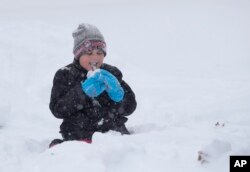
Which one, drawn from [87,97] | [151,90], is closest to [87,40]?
[87,97]

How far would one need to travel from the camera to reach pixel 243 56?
30.0 feet

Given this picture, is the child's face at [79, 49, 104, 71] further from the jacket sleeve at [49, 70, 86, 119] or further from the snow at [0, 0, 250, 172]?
the snow at [0, 0, 250, 172]

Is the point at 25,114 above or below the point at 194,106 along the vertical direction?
below

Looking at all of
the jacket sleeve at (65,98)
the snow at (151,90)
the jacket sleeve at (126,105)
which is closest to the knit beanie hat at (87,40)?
the jacket sleeve at (65,98)

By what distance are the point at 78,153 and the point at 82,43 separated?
1.64 m

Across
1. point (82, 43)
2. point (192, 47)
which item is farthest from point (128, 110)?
point (192, 47)

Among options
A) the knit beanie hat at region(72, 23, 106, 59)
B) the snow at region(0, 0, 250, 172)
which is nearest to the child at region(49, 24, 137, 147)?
the knit beanie hat at region(72, 23, 106, 59)

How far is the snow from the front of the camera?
283 cm

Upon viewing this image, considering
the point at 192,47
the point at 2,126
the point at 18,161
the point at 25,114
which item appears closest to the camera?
the point at 18,161

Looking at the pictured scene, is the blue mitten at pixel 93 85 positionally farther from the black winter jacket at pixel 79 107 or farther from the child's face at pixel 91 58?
the child's face at pixel 91 58

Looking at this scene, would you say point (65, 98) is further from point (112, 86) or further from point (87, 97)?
point (112, 86)

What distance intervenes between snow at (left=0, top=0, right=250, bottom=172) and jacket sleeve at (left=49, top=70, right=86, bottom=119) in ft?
1.53

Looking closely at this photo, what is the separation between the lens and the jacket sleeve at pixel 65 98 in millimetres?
3867

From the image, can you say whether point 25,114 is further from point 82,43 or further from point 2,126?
point 82,43
